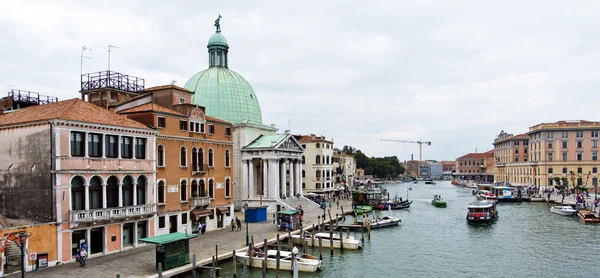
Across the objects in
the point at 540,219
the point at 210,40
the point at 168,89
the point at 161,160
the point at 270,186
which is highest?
the point at 210,40

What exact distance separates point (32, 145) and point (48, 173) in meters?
2.20

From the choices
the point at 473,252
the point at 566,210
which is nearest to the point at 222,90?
the point at 473,252

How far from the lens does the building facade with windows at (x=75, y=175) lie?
26812 millimetres

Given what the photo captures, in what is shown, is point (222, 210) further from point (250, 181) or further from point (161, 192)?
point (250, 181)

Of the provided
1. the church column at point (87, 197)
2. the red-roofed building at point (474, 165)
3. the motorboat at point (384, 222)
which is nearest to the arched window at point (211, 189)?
the church column at point (87, 197)

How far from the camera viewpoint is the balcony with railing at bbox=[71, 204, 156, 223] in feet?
89.7

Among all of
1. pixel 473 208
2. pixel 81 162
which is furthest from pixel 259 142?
pixel 81 162

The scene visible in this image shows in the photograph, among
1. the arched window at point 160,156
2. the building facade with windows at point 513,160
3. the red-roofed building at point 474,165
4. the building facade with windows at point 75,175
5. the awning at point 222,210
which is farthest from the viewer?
the red-roofed building at point 474,165

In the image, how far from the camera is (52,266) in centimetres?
2623

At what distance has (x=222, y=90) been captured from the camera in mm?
60000

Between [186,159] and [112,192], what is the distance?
8.27 meters

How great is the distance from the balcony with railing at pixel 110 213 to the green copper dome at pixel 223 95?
27.2 m

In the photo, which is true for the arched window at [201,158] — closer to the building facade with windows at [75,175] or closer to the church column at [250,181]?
the building facade with windows at [75,175]

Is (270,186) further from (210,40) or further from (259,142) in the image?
(210,40)
